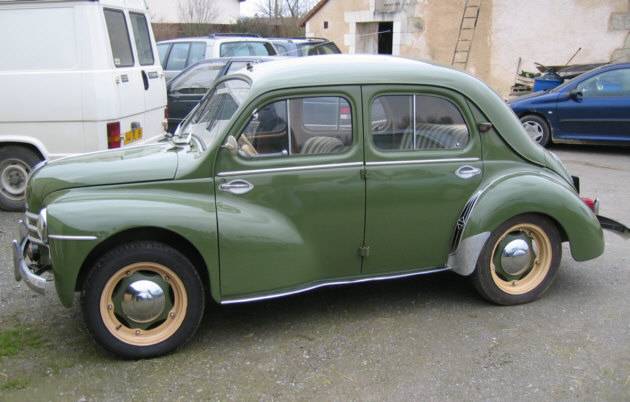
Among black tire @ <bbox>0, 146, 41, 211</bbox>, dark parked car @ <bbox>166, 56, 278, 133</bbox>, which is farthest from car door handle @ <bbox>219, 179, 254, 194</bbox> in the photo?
dark parked car @ <bbox>166, 56, 278, 133</bbox>

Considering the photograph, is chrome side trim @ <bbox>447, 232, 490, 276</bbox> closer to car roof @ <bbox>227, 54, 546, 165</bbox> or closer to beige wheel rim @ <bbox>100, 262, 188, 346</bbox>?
car roof @ <bbox>227, 54, 546, 165</bbox>

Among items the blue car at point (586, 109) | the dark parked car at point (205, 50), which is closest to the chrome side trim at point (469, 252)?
the blue car at point (586, 109)

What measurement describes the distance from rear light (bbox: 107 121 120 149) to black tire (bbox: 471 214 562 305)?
13.4ft

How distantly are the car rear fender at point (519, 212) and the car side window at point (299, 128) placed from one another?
1022mm

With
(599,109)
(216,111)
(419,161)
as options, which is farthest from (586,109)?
(216,111)

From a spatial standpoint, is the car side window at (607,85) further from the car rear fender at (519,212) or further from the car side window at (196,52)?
the car side window at (196,52)

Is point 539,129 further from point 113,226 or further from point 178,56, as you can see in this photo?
point 113,226

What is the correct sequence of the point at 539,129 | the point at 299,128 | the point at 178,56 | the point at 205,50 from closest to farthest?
the point at 299,128 < the point at 539,129 < the point at 205,50 < the point at 178,56

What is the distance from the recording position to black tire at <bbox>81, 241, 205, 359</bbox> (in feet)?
11.3

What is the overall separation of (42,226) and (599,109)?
9.07 meters

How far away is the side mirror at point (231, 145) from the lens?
3.63 m

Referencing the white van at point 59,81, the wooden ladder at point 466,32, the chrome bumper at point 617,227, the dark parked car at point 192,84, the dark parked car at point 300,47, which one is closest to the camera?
the chrome bumper at point 617,227

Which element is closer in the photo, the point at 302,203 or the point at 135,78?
the point at 302,203

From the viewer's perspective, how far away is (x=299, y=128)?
383 centimetres
